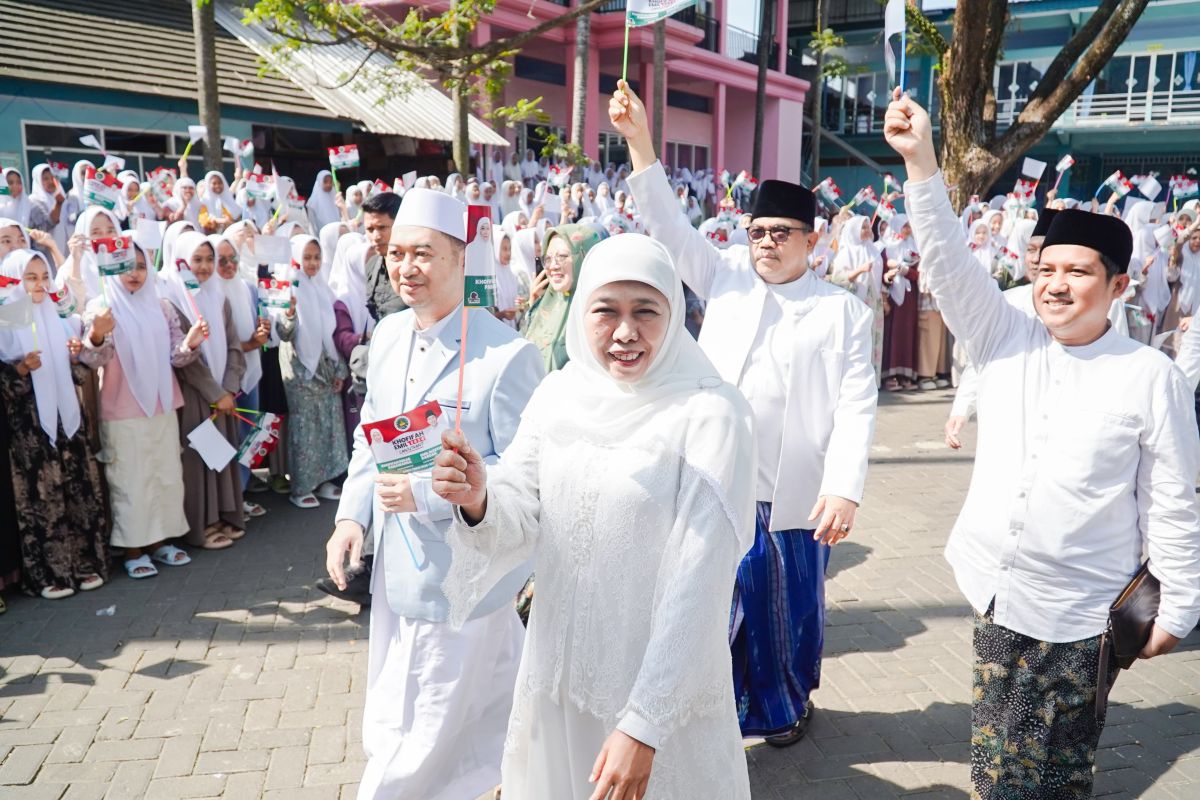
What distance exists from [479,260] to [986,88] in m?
8.51

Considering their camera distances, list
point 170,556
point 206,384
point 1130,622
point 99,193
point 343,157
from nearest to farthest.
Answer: point 1130,622
point 170,556
point 206,384
point 99,193
point 343,157

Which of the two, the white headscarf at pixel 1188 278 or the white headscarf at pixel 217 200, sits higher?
the white headscarf at pixel 217 200

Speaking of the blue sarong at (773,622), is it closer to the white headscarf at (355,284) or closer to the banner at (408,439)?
the banner at (408,439)

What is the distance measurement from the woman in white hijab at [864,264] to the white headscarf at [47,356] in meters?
8.04

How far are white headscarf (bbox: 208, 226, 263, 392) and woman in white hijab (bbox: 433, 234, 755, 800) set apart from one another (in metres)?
4.65

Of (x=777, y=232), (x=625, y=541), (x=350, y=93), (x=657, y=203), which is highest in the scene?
(x=350, y=93)

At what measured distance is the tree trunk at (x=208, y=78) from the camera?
32.3 ft

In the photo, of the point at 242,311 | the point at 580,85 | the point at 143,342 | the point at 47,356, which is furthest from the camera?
the point at 580,85

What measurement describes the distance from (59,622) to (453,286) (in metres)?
3.38

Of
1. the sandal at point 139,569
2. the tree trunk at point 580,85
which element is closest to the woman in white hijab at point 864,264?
the tree trunk at point 580,85

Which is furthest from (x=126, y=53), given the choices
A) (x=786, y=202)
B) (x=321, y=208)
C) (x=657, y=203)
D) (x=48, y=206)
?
(x=786, y=202)

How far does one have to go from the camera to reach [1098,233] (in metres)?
2.60

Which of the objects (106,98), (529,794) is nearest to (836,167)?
(106,98)

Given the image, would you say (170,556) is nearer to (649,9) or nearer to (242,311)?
(242,311)
